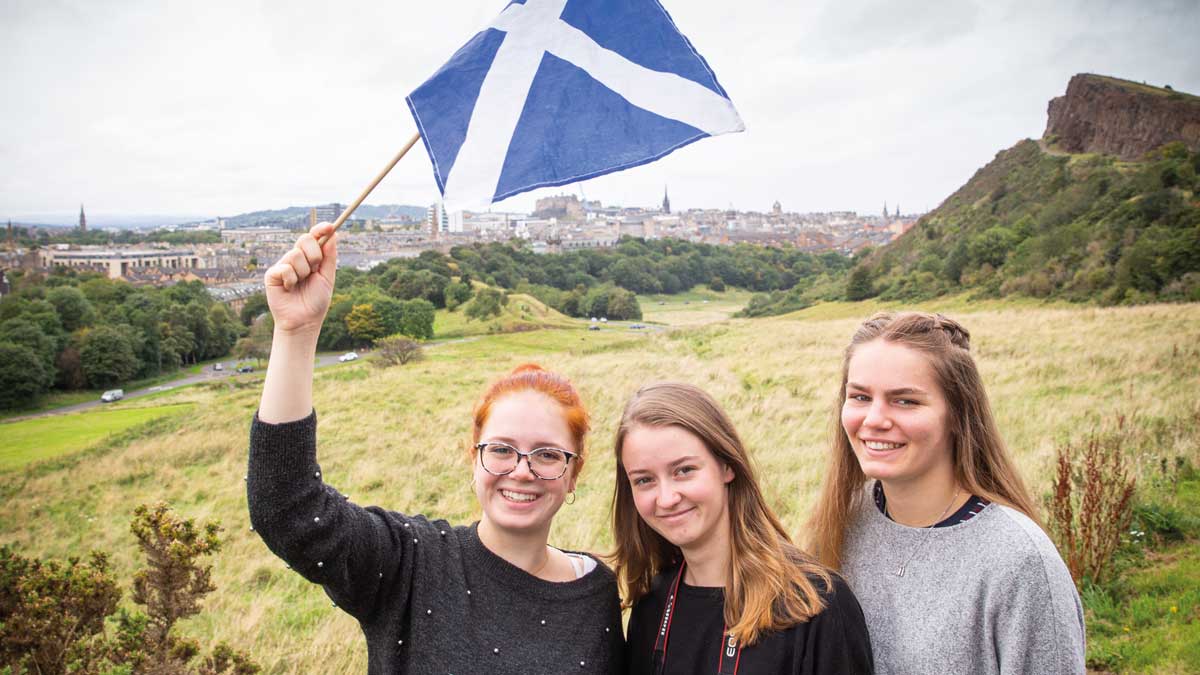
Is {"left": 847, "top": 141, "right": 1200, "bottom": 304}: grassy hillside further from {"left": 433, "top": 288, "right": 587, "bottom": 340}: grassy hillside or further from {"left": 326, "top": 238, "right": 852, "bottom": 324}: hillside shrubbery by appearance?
{"left": 433, "top": 288, "right": 587, "bottom": 340}: grassy hillside

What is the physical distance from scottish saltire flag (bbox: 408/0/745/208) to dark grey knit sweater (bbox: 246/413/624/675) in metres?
1.28

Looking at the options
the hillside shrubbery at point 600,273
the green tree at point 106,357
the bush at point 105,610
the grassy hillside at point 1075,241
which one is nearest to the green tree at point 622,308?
the hillside shrubbery at point 600,273

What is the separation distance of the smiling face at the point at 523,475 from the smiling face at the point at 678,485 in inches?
8.1

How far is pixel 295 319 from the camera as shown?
1638 mm

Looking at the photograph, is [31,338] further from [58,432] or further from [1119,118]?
[1119,118]

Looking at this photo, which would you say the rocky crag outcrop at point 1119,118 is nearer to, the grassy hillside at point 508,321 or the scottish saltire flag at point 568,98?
the grassy hillside at point 508,321

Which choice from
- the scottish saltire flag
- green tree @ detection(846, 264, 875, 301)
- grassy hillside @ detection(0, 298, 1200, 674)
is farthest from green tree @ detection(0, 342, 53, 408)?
green tree @ detection(846, 264, 875, 301)

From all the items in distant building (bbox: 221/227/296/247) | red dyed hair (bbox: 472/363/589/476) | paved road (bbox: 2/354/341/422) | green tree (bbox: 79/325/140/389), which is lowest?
paved road (bbox: 2/354/341/422)

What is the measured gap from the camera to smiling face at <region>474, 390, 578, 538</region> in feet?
5.72

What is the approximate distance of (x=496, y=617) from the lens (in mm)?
1716

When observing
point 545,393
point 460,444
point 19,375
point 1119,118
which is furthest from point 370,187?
point 1119,118

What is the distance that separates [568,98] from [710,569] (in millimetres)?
1813

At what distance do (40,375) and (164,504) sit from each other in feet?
68.6

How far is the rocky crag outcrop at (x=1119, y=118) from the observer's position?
39.2 metres
